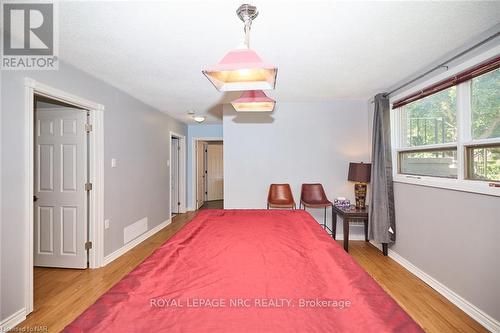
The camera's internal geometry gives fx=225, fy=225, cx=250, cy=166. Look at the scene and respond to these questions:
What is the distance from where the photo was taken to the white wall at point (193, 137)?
5992 mm

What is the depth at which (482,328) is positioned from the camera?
1.79m

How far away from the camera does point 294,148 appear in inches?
156

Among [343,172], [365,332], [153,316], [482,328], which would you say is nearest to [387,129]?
[343,172]

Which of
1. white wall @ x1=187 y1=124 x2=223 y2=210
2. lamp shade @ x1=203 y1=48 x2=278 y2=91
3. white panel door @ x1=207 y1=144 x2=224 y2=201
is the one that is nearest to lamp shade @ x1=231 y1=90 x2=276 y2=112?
lamp shade @ x1=203 y1=48 x2=278 y2=91

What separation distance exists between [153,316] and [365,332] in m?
0.76

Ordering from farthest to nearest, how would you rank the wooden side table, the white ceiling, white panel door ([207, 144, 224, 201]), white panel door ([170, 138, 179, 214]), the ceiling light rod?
white panel door ([207, 144, 224, 201]) < white panel door ([170, 138, 179, 214]) < the wooden side table < the white ceiling < the ceiling light rod

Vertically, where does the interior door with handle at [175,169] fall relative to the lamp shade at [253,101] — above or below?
below

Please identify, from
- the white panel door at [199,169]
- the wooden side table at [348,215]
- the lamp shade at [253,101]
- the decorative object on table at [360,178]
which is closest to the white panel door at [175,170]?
the white panel door at [199,169]

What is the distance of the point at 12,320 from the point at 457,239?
3.92m

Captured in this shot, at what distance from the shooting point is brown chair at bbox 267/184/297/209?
3.71 meters

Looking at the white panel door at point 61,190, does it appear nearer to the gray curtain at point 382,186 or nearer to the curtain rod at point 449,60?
the gray curtain at point 382,186

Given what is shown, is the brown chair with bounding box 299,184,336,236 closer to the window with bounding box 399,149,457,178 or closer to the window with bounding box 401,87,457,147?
the window with bounding box 399,149,457,178

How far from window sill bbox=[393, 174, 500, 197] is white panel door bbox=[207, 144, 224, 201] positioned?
587 cm

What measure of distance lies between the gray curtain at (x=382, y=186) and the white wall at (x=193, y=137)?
3860 millimetres
